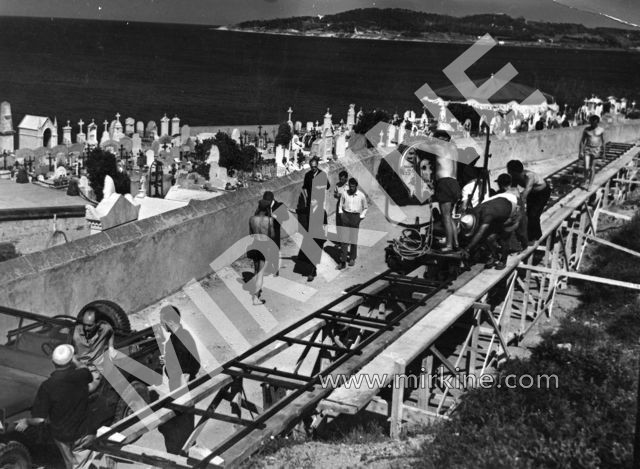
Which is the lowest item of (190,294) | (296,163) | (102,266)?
(296,163)

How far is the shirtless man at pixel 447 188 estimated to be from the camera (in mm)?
10062

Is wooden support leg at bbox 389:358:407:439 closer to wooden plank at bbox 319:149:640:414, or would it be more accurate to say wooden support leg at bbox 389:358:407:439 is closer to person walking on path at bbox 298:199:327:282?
wooden plank at bbox 319:149:640:414

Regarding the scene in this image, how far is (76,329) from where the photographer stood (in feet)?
25.2

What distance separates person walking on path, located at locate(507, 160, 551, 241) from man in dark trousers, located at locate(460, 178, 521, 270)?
0.67 meters

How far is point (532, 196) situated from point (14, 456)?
7.73 meters

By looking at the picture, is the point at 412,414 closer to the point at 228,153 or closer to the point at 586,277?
the point at 586,277

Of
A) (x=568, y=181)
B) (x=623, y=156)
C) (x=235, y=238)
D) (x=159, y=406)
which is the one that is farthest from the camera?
(x=623, y=156)

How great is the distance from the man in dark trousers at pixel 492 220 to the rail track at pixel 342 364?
416mm

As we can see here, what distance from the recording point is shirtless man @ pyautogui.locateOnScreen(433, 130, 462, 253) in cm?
1006

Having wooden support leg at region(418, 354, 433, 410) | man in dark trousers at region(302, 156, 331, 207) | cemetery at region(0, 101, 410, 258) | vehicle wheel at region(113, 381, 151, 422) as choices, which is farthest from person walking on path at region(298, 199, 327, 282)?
vehicle wheel at region(113, 381, 151, 422)

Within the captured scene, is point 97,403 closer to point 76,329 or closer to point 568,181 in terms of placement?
point 76,329

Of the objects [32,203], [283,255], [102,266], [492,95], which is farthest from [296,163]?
[492,95]

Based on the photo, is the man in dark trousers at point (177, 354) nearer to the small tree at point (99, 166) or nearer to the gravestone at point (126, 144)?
the small tree at point (99, 166)

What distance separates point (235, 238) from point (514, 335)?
187 inches
